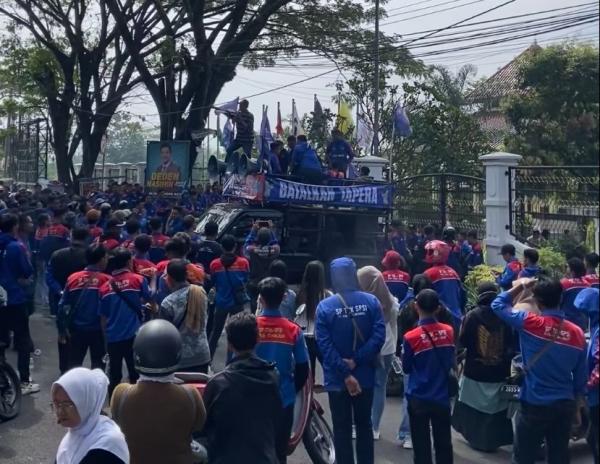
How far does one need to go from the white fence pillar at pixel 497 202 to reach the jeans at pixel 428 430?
756 cm

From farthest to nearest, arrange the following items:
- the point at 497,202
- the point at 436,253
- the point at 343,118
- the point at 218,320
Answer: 1. the point at 343,118
2. the point at 497,202
3. the point at 218,320
4. the point at 436,253

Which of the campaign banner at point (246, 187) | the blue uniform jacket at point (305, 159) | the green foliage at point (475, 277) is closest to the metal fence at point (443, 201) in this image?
the green foliage at point (475, 277)

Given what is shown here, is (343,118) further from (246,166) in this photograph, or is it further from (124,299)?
(124,299)

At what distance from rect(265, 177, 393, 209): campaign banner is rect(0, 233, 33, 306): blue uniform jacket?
5.46m

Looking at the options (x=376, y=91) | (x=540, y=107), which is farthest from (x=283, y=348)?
(x=376, y=91)

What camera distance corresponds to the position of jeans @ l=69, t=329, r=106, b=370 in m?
7.79

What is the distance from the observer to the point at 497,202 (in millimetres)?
13250

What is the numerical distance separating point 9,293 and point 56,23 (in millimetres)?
23968

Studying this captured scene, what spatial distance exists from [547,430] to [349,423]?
4.53 ft

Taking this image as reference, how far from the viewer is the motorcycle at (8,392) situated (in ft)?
25.3

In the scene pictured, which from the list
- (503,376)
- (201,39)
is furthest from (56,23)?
(503,376)

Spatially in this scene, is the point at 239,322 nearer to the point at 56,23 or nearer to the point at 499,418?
the point at 499,418

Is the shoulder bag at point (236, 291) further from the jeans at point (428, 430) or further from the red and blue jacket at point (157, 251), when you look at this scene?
the jeans at point (428, 430)

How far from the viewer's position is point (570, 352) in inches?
210
